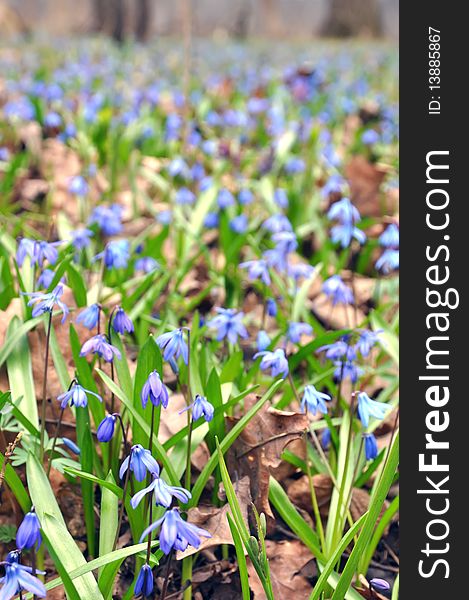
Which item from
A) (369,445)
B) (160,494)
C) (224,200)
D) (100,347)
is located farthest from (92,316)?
(224,200)

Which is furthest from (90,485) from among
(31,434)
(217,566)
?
(217,566)

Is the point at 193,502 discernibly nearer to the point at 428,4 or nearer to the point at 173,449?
the point at 173,449

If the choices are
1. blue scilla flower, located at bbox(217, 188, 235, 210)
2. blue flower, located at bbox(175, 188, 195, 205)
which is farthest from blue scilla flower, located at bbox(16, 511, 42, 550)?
blue flower, located at bbox(175, 188, 195, 205)

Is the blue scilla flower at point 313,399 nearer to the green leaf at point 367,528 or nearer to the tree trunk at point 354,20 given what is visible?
the green leaf at point 367,528

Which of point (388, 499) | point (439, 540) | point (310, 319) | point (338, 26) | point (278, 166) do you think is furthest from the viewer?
point (338, 26)

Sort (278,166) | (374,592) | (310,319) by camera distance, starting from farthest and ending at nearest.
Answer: (278,166) → (310,319) → (374,592)

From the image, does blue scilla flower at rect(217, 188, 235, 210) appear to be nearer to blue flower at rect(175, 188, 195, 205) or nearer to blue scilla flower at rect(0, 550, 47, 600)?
blue flower at rect(175, 188, 195, 205)

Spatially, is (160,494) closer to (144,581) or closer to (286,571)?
(144,581)

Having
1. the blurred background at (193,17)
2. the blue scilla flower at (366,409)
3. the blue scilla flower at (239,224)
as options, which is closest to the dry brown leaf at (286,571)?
the blue scilla flower at (366,409)
